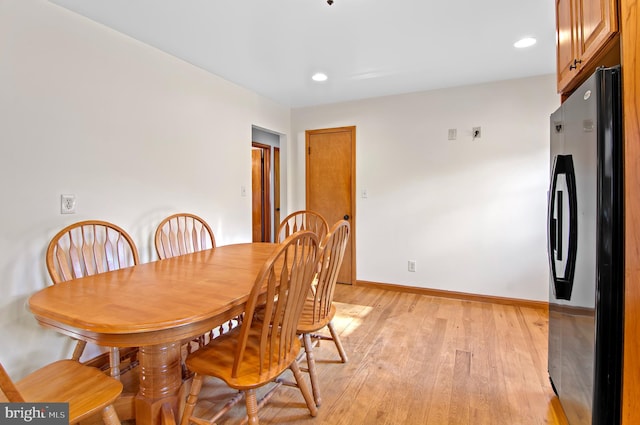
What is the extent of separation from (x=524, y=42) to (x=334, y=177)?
7.79 ft

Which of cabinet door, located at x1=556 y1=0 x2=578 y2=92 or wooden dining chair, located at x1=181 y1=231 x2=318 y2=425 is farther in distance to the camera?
cabinet door, located at x1=556 y1=0 x2=578 y2=92

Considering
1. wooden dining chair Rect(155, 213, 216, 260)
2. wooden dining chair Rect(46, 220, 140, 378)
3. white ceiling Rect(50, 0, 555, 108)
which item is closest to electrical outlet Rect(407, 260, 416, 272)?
white ceiling Rect(50, 0, 555, 108)

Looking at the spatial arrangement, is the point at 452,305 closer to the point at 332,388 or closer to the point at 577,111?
the point at 332,388

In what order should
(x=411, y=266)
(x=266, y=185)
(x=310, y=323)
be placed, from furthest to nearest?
(x=266, y=185), (x=411, y=266), (x=310, y=323)

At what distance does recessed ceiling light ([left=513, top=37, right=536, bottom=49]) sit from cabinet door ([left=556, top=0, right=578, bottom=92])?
0.76 m

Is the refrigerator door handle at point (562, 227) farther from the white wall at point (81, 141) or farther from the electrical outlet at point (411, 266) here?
the white wall at point (81, 141)

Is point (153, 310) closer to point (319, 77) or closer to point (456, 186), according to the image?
point (319, 77)

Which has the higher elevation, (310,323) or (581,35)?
(581,35)

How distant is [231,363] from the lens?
134 centimetres

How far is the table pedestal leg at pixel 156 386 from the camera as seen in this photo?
142cm

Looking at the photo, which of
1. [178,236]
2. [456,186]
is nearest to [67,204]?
[178,236]

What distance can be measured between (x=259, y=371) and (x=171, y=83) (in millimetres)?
2466

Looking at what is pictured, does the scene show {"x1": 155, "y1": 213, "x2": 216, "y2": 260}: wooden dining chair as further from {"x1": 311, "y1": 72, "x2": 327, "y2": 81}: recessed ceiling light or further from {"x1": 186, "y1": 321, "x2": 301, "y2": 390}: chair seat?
{"x1": 311, "y1": 72, "x2": 327, "y2": 81}: recessed ceiling light

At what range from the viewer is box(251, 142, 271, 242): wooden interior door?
4734 mm
